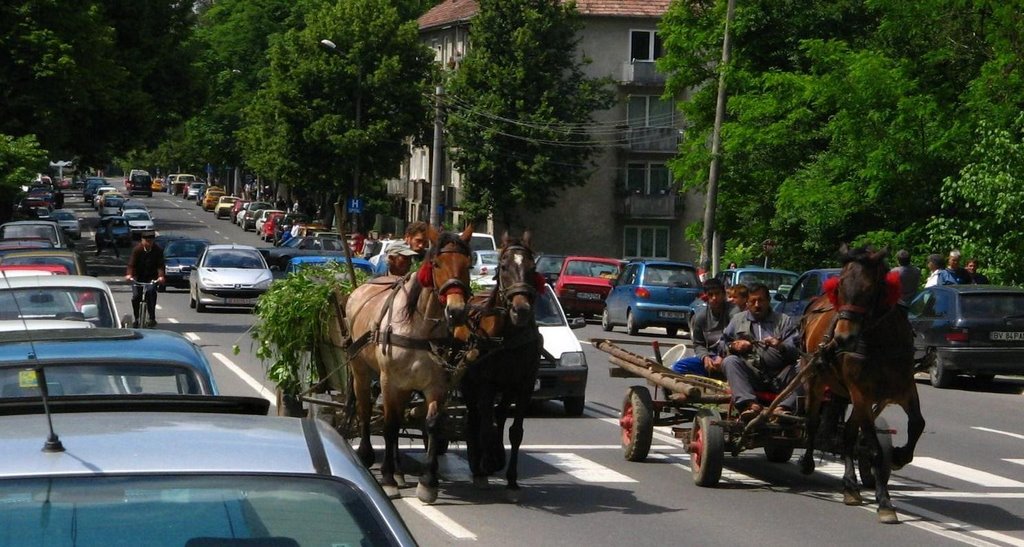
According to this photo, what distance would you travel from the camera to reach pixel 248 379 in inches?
818

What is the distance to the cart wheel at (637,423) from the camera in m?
13.7

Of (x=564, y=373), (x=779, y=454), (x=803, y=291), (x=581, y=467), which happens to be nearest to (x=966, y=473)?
(x=779, y=454)

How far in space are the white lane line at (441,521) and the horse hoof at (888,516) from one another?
118 inches

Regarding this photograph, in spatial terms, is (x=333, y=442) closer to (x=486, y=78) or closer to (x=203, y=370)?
(x=203, y=370)

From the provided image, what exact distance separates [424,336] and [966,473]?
5670 mm

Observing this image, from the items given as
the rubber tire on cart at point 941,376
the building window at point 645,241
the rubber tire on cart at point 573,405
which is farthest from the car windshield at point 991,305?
the building window at point 645,241

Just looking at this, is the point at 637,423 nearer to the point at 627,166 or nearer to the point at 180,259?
the point at 180,259

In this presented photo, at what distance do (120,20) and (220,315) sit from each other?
2720 cm

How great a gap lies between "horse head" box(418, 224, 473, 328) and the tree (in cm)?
5286

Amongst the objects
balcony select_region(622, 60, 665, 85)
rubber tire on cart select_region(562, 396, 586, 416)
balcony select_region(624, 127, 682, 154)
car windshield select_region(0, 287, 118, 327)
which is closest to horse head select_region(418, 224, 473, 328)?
car windshield select_region(0, 287, 118, 327)

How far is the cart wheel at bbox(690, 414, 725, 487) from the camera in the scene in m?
12.5

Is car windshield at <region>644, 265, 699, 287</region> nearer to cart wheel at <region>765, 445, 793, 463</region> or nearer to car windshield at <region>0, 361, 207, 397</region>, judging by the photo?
cart wheel at <region>765, 445, 793, 463</region>

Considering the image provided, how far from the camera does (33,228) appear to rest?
141ft

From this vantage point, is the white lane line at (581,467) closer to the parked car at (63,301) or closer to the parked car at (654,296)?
the parked car at (63,301)
